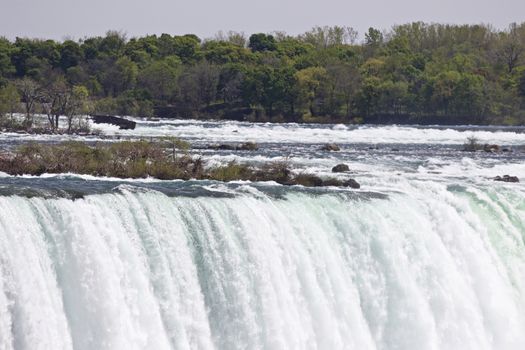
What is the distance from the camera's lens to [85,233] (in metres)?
19.8

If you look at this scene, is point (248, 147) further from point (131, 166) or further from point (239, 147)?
point (131, 166)

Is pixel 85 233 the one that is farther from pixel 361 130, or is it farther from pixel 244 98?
pixel 244 98

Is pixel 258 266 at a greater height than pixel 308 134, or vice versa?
pixel 258 266

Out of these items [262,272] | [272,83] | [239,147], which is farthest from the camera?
[272,83]

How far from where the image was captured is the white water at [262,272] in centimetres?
1892

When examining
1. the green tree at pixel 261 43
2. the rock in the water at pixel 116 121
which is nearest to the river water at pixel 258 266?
the rock in the water at pixel 116 121

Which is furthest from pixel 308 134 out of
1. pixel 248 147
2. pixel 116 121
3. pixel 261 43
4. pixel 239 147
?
pixel 261 43

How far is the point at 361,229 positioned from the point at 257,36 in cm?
14015

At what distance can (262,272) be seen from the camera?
22.5 m

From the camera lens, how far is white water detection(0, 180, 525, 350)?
18.9m

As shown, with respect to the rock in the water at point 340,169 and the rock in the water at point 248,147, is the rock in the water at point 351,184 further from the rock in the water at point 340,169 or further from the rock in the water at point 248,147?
the rock in the water at point 248,147

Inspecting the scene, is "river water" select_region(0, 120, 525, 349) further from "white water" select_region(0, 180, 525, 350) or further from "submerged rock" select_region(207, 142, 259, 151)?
"submerged rock" select_region(207, 142, 259, 151)

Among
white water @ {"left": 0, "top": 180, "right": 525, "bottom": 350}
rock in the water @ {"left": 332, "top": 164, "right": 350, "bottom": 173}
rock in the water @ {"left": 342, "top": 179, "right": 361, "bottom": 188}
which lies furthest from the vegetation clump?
rock in the water @ {"left": 332, "top": 164, "right": 350, "bottom": 173}

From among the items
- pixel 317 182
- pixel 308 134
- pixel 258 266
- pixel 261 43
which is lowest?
pixel 308 134
